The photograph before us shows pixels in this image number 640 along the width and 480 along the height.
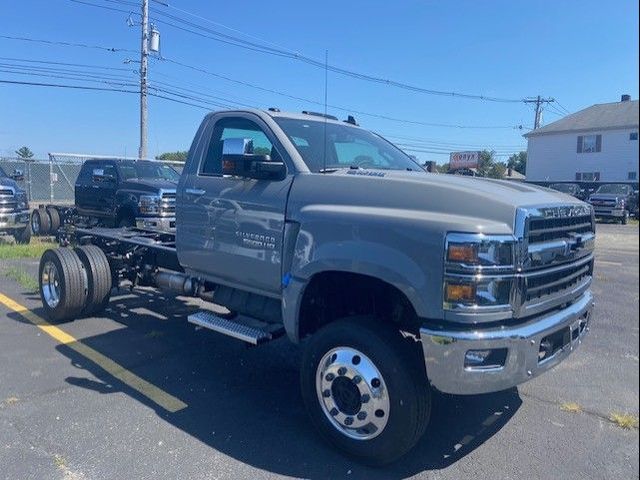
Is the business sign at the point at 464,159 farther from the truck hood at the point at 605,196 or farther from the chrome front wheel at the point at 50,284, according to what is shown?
the truck hood at the point at 605,196

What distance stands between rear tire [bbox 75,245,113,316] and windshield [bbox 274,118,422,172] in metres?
3.20

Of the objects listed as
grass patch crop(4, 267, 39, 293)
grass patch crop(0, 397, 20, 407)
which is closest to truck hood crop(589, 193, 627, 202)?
grass patch crop(4, 267, 39, 293)

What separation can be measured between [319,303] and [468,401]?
1.56 meters

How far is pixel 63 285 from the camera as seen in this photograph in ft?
20.7

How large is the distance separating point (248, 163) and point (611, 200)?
2525 cm

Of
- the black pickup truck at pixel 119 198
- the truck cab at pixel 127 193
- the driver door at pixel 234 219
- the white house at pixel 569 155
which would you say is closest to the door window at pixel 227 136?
the driver door at pixel 234 219

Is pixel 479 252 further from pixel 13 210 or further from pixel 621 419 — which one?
pixel 13 210

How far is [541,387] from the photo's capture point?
15.8 feet

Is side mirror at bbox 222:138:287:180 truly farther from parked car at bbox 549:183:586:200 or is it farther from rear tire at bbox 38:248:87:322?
parked car at bbox 549:183:586:200

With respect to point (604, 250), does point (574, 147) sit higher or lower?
higher

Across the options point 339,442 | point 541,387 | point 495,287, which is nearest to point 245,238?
point 339,442

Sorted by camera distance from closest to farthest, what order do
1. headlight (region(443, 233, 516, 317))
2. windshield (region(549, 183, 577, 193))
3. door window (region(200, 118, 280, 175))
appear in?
headlight (region(443, 233, 516, 317)) < door window (region(200, 118, 280, 175)) < windshield (region(549, 183, 577, 193))

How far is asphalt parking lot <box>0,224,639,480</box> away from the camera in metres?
3.47

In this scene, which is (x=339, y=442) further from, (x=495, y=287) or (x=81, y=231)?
(x=81, y=231)
